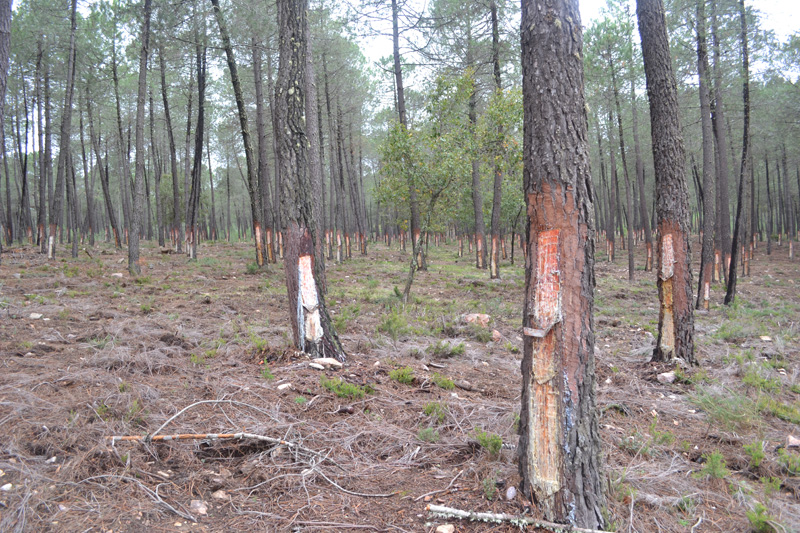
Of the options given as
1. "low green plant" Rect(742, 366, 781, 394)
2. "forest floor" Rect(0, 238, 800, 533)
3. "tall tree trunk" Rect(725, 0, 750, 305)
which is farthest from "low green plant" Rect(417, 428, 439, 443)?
"tall tree trunk" Rect(725, 0, 750, 305)

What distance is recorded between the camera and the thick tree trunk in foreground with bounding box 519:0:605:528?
2.44 meters

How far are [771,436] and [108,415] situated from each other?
5366 millimetres

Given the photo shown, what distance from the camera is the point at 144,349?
5.06 m

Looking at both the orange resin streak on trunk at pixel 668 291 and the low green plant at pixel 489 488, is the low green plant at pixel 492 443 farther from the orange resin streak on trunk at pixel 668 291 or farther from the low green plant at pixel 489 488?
the orange resin streak on trunk at pixel 668 291

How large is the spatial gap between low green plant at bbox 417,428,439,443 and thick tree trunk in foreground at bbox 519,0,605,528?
0.97 meters

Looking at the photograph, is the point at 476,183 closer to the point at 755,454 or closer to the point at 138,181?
the point at 138,181

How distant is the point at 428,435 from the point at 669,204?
180 inches

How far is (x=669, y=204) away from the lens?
229 inches

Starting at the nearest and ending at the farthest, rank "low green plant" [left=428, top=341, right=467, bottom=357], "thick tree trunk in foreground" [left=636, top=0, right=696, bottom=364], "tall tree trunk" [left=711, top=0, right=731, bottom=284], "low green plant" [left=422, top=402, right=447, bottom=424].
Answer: "low green plant" [left=422, top=402, right=447, bottom=424]
"thick tree trunk in foreground" [left=636, top=0, right=696, bottom=364]
"low green plant" [left=428, top=341, right=467, bottom=357]
"tall tree trunk" [left=711, top=0, right=731, bottom=284]

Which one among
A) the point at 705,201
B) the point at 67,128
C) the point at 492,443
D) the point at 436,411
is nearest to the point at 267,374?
the point at 436,411

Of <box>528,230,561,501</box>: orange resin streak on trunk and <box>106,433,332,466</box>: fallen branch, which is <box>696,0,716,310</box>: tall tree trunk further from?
<box>106,433,332,466</box>: fallen branch

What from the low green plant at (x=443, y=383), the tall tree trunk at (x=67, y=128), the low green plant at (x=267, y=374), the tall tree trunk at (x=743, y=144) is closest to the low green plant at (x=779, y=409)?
the low green plant at (x=443, y=383)

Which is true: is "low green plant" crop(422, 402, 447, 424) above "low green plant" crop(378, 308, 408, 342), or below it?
below

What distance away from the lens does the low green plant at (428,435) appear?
345 centimetres
